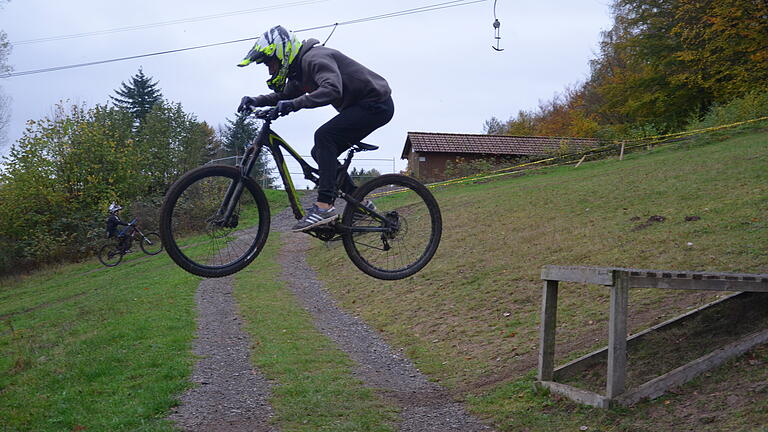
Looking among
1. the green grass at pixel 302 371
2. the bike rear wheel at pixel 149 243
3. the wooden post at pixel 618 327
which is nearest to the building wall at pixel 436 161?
the bike rear wheel at pixel 149 243

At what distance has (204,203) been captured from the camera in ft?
16.8

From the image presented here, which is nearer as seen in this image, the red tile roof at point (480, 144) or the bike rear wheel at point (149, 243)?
the bike rear wheel at point (149, 243)

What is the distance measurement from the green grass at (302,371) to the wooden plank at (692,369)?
411cm

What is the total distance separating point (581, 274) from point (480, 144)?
3249 centimetres

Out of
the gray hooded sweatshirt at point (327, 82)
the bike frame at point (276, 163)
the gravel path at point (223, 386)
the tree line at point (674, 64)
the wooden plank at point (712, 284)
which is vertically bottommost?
the gravel path at point (223, 386)

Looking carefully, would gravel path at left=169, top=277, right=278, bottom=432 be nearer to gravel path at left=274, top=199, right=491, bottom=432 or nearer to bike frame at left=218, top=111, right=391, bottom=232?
gravel path at left=274, top=199, right=491, bottom=432

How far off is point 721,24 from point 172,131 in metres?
29.8

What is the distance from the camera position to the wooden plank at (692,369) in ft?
27.5

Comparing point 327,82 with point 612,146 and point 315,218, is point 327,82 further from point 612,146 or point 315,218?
point 612,146

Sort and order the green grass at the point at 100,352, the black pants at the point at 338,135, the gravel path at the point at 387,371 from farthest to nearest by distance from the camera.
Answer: the green grass at the point at 100,352
the gravel path at the point at 387,371
the black pants at the point at 338,135

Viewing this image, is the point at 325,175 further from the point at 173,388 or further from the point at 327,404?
the point at 173,388

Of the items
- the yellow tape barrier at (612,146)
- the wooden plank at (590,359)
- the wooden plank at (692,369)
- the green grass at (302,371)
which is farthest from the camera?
the yellow tape barrier at (612,146)

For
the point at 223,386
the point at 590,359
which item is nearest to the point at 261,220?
the point at 590,359

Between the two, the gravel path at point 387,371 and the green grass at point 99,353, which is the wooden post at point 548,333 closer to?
the gravel path at point 387,371
